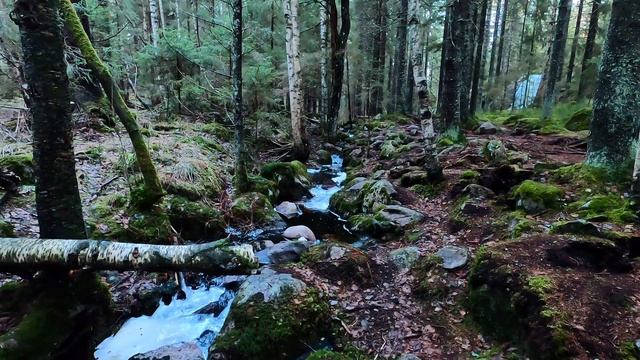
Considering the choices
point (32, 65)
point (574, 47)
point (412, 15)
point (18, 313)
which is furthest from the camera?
point (574, 47)

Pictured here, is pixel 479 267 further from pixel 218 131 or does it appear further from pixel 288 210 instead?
pixel 218 131

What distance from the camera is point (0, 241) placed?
3166 mm

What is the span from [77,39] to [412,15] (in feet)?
18.7

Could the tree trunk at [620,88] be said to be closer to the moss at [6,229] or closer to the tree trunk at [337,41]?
the moss at [6,229]

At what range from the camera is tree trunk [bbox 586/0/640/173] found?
5.29 meters

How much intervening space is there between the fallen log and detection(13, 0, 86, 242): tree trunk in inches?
11.7

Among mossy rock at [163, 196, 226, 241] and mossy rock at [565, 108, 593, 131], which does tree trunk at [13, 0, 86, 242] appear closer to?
mossy rock at [163, 196, 226, 241]

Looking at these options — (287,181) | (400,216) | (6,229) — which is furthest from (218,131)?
(6,229)

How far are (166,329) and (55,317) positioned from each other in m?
1.25

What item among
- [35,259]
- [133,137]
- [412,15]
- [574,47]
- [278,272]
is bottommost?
Result: [278,272]

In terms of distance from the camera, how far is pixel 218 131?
12.9 m

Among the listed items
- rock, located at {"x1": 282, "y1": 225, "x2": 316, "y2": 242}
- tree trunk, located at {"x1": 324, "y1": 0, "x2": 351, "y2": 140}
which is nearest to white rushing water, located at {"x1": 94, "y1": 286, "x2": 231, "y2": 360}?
rock, located at {"x1": 282, "y1": 225, "x2": 316, "y2": 242}

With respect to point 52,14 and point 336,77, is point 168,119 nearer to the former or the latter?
point 336,77

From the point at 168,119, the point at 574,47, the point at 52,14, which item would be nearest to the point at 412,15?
the point at 52,14
